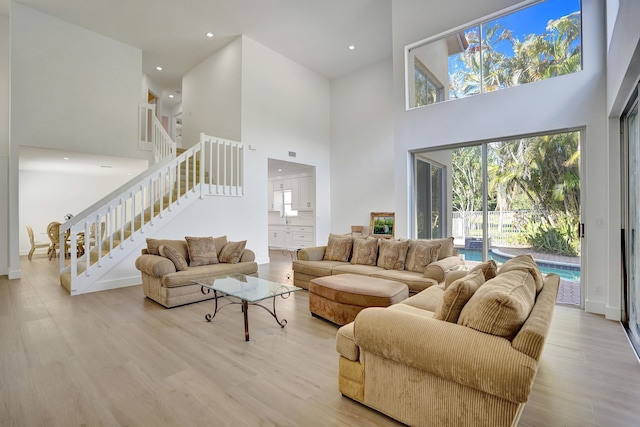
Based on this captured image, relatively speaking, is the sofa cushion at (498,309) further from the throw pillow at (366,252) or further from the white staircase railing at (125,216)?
the white staircase railing at (125,216)

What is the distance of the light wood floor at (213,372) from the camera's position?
5.94 ft

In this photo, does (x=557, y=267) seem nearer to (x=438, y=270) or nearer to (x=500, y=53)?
(x=438, y=270)

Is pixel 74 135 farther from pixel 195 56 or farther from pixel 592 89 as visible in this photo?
pixel 592 89

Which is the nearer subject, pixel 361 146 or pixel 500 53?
pixel 500 53

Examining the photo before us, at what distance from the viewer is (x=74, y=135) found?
635 cm

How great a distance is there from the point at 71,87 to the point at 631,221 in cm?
954

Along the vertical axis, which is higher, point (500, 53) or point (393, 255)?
point (500, 53)

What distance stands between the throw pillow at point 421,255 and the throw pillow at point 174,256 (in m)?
3.13

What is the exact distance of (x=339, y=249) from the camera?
494 cm

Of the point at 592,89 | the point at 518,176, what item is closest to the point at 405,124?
the point at 518,176

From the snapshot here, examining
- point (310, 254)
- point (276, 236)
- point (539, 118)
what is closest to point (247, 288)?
point (310, 254)

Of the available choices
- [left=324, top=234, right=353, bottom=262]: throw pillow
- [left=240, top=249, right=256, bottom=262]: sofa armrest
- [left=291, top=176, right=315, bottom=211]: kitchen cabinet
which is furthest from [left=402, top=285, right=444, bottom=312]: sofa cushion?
[left=291, top=176, right=315, bottom=211]: kitchen cabinet

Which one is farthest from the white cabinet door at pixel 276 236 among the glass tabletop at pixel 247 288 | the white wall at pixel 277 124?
the glass tabletop at pixel 247 288

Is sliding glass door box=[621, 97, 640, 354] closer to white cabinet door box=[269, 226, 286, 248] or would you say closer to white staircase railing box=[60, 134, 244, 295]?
white staircase railing box=[60, 134, 244, 295]
